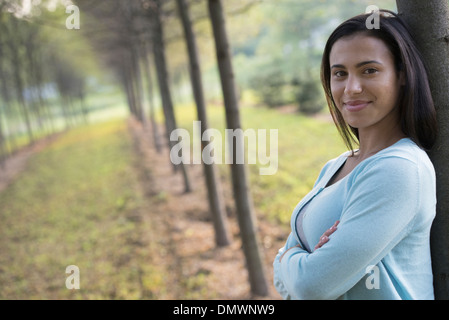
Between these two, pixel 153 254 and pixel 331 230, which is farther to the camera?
pixel 153 254

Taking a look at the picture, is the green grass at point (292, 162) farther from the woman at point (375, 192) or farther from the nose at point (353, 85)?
the nose at point (353, 85)

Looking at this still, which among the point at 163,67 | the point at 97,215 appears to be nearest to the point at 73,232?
the point at 97,215

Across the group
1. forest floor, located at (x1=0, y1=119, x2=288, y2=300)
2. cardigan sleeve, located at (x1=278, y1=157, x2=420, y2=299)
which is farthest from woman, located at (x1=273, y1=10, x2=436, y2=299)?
forest floor, located at (x1=0, y1=119, x2=288, y2=300)

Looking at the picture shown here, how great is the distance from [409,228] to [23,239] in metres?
9.28

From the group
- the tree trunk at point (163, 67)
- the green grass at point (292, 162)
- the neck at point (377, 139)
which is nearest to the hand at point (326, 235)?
the neck at point (377, 139)

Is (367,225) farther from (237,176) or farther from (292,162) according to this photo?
(292,162)

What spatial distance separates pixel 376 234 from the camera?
3.57ft

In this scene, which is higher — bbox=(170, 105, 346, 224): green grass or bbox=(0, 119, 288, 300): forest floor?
bbox=(170, 105, 346, 224): green grass

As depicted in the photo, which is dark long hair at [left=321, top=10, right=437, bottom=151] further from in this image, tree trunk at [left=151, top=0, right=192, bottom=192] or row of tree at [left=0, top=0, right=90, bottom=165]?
row of tree at [left=0, top=0, right=90, bottom=165]

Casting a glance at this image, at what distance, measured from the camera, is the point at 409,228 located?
113 cm

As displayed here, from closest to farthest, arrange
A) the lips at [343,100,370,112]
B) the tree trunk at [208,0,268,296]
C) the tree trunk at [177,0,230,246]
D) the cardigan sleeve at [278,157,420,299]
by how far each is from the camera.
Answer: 1. the cardigan sleeve at [278,157,420,299]
2. the lips at [343,100,370,112]
3. the tree trunk at [208,0,268,296]
4. the tree trunk at [177,0,230,246]

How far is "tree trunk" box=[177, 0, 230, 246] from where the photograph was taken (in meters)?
5.88

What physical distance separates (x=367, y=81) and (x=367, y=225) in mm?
483
